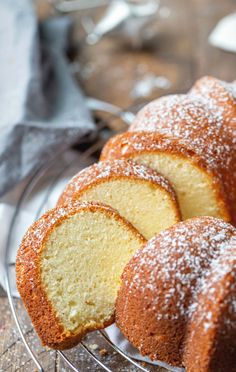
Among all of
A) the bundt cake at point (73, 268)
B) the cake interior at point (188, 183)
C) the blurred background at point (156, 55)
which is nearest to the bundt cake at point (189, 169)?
the cake interior at point (188, 183)

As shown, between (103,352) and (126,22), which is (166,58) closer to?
(126,22)

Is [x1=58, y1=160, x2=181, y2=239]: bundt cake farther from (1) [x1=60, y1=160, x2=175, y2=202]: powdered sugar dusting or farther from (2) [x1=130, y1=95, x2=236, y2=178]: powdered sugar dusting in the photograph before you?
(2) [x1=130, y1=95, x2=236, y2=178]: powdered sugar dusting

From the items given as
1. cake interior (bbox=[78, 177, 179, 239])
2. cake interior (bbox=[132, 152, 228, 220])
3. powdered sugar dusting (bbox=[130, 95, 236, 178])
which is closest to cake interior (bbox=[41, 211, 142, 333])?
cake interior (bbox=[78, 177, 179, 239])

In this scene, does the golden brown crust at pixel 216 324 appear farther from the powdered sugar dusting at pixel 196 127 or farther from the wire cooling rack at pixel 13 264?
the powdered sugar dusting at pixel 196 127

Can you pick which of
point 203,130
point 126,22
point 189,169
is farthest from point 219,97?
point 126,22

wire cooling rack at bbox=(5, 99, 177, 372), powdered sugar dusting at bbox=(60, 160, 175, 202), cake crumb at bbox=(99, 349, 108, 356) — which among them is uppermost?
powdered sugar dusting at bbox=(60, 160, 175, 202)

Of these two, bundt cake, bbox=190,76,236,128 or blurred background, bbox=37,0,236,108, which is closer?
bundt cake, bbox=190,76,236,128
